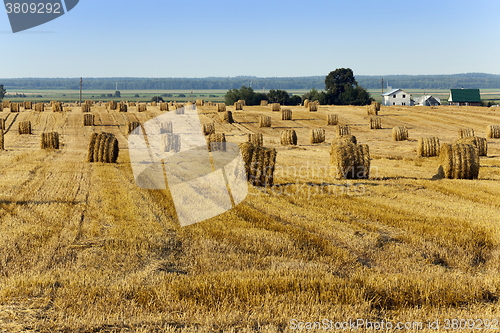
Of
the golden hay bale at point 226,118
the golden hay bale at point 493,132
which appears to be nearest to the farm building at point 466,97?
the golden hay bale at point 226,118

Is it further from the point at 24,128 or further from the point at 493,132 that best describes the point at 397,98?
the point at 24,128

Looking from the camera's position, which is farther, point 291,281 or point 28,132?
point 28,132

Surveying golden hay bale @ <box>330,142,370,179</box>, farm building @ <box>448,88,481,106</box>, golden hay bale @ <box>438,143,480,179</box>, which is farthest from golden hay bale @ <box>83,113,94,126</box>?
farm building @ <box>448,88,481,106</box>

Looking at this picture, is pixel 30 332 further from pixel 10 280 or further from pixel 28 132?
pixel 28 132

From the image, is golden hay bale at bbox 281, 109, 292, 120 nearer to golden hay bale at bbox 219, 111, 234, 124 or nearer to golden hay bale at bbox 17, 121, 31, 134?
golden hay bale at bbox 219, 111, 234, 124

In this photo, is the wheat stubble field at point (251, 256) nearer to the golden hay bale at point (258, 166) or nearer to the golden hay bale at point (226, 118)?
the golden hay bale at point (258, 166)

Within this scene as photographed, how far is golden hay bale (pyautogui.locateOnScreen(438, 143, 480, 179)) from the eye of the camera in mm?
15445

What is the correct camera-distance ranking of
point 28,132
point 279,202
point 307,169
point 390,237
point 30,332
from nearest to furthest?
point 30,332, point 390,237, point 279,202, point 307,169, point 28,132

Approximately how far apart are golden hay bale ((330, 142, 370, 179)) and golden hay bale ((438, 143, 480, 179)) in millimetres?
2634

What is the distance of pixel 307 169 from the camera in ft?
61.0

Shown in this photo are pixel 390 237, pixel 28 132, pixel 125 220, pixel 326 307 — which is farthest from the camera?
pixel 28 132

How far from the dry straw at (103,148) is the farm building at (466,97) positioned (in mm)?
98289

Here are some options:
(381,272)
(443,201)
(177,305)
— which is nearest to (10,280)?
(177,305)

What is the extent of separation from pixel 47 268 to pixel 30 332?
227 centimetres
